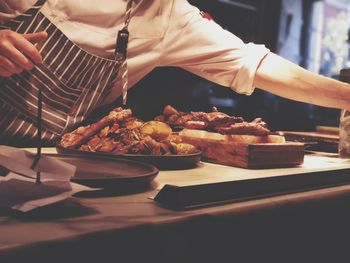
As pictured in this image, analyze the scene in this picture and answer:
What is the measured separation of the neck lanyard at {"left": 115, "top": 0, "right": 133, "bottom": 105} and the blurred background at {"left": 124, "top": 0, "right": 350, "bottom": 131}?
4.86 ft

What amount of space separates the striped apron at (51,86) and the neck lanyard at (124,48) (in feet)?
0.09

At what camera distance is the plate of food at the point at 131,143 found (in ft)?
4.37

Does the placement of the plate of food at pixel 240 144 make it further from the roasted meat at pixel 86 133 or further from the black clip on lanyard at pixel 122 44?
the black clip on lanyard at pixel 122 44

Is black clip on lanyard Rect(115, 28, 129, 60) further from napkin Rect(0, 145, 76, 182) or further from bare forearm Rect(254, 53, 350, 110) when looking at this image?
napkin Rect(0, 145, 76, 182)

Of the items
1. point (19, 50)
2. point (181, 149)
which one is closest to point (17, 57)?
point (19, 50)

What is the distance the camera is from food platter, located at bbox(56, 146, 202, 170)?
130cm

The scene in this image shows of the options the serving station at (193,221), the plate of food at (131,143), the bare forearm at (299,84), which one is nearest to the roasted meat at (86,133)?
the plate of food at (131,143)

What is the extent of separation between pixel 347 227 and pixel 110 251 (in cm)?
88

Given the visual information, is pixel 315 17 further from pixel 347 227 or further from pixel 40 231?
pixel 40 231

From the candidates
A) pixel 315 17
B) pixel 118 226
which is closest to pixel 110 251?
pixel 118 226

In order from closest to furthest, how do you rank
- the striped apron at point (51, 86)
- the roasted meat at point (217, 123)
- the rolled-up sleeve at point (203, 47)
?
the roasted meat at point (217, 123)
the striped apron at point (51, 86)
the rolled-up sleeve at point (203, 47)

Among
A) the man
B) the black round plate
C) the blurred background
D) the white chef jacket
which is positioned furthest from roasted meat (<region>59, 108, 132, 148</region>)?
the blurred background

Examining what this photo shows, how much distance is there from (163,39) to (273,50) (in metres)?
4.21

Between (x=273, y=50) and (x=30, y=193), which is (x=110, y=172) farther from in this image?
(x=273, y=50)
